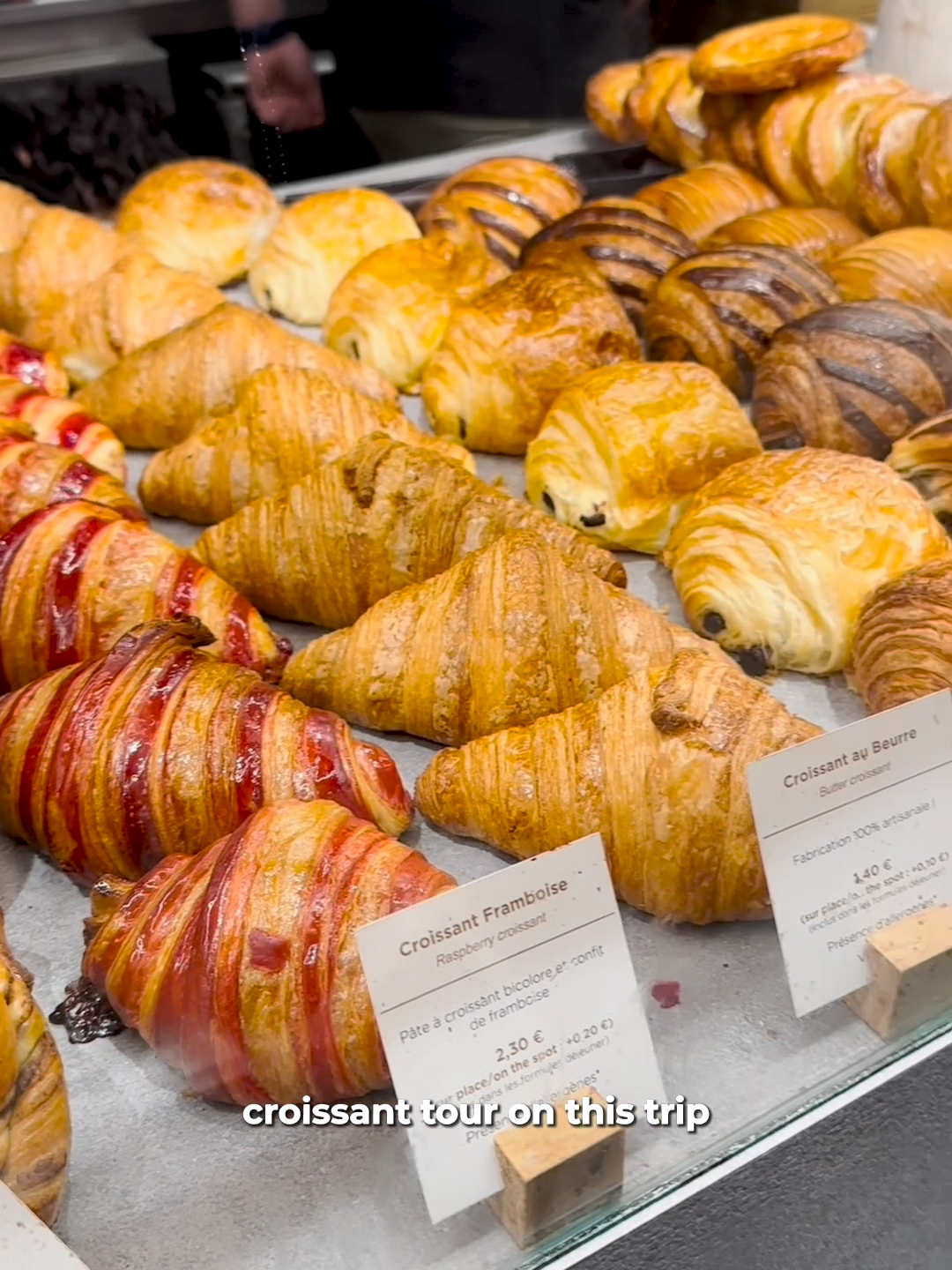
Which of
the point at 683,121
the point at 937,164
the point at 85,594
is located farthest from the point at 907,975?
the point at 683,121

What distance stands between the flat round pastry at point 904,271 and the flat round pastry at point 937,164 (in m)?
0.10

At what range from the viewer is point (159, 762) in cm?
111

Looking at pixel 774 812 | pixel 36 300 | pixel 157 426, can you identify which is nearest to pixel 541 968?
pixel 774 812

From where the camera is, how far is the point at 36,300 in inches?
84.6

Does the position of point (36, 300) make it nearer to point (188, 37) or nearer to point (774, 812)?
point (188, 37)

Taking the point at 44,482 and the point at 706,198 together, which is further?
the point at 706,198

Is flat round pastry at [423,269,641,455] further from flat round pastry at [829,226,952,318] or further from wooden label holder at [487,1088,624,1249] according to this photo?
wooden label holder at [487,1088,624,1249]

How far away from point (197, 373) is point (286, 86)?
0.67 m

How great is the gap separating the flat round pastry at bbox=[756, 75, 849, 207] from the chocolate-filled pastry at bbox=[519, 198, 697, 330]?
346 millimetres

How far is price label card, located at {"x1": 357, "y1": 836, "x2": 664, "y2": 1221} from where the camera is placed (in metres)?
0.80

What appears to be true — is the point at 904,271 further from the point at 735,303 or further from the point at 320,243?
the point at 320,243

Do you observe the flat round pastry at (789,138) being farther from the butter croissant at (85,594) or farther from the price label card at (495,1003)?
the price label card at (495,1003)

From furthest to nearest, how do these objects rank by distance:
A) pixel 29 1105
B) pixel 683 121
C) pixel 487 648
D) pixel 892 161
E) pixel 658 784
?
pixel 683 121
pixel 892 161
pixel 487 648
pixel 658 784
pixel 29 1105

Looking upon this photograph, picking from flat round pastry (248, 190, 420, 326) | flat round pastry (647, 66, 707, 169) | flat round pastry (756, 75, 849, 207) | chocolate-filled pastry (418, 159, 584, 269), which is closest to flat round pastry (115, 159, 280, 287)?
flat round pastry (248, 190, 420, 326)
